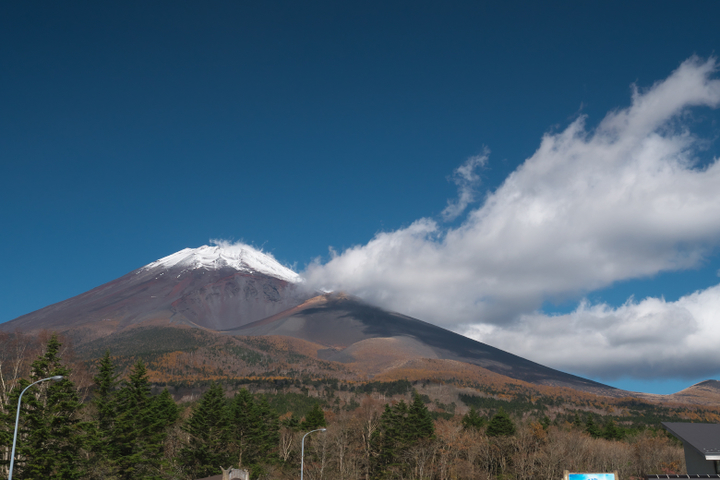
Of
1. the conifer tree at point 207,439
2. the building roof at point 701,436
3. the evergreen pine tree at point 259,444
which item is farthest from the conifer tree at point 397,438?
the building roof at point 701,436

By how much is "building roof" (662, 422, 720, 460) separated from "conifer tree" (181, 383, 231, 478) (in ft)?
142

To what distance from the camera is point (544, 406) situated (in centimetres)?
17388

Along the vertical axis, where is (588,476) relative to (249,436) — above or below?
above

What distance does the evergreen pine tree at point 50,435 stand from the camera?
28891mm

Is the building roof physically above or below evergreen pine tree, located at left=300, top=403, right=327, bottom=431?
above

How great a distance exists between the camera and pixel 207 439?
2201 inches

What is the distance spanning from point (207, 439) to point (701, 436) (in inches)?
1808

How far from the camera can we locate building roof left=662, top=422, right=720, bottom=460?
22.8m

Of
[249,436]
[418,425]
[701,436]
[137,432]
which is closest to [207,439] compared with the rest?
[249,436]

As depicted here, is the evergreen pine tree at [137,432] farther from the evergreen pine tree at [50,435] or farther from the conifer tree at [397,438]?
the conifer tree at [397,438]

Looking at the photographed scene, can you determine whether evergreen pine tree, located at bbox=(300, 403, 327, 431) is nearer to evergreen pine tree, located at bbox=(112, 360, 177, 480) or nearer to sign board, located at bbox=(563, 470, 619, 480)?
evergreen pine tree, located at bbox=(112, 360, 177, 480)

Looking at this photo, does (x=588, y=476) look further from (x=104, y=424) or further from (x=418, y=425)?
(x=418, y=425)

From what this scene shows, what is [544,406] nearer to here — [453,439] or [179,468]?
[453,439]

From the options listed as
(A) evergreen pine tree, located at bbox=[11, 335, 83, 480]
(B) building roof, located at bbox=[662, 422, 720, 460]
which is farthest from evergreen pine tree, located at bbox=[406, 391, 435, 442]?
(A) evergreen pine tree, located at bbox=[11, 335, 83, 480]
